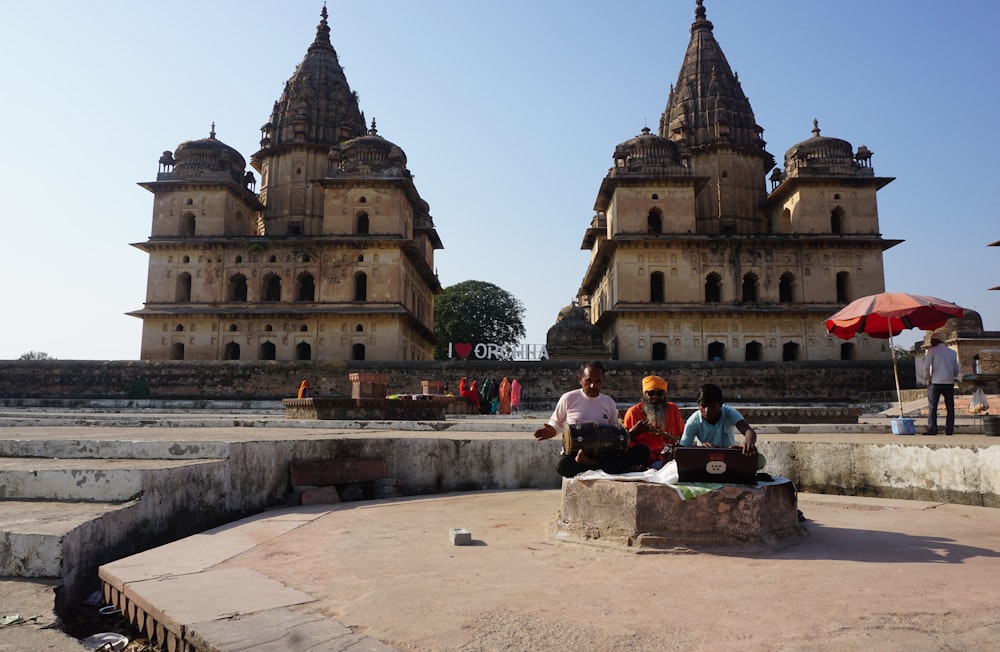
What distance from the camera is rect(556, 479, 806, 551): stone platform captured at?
4078mm

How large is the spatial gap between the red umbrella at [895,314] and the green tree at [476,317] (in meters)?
39.1

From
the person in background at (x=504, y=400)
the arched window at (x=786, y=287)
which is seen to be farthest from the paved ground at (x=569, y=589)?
the arched window at (x=786, y=287)

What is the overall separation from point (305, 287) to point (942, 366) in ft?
98.8

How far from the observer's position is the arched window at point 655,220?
31.7m

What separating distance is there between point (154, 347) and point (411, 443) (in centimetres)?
2828

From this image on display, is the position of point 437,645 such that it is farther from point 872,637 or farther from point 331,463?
point 331,463

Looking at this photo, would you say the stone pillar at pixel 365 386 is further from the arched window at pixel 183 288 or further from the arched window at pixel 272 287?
the arched window at pixel 183 288

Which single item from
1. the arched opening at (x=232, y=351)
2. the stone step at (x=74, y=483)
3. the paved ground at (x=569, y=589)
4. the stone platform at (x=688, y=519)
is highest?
the arched opening at (x=232, y=351)

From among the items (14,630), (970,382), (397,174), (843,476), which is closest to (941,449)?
(843,476)

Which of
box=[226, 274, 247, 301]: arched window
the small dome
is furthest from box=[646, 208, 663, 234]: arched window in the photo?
box=[226, 274, 247, 301]: arched window

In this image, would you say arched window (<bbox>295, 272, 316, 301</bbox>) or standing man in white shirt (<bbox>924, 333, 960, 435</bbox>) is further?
arched window (<bbox>295, 272, 316, 301</bbox>)

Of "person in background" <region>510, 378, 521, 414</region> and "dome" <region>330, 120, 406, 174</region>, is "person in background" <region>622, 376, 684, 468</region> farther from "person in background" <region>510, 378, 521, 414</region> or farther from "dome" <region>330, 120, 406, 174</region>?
"dome" <region>330, 120, 406, 174</region>

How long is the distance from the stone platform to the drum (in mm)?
362

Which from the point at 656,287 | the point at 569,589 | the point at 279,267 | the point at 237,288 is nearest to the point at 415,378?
the point at 279,267
